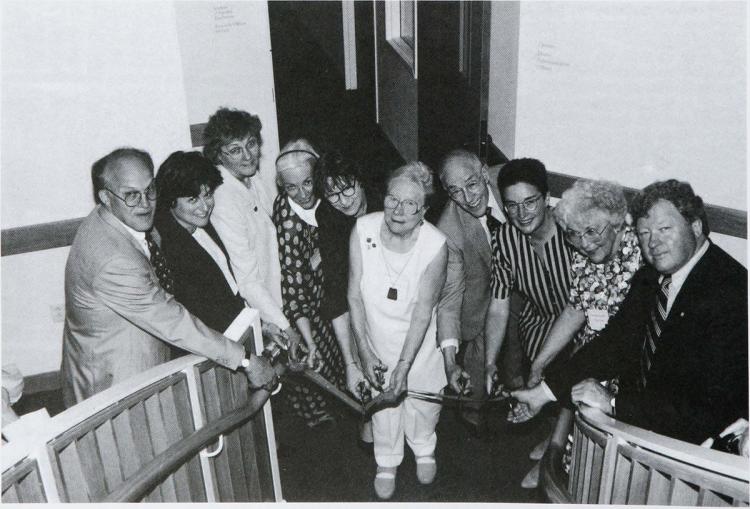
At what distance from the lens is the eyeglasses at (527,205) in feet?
8.21

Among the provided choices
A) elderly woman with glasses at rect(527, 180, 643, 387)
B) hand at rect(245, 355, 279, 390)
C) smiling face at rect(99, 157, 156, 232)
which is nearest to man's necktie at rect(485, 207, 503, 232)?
elderly woman with glasses at rect(527, 180, 643, 387)

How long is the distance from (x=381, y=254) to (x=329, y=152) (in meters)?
0.44

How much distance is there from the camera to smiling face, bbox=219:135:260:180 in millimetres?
2908

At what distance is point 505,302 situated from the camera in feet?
9.12

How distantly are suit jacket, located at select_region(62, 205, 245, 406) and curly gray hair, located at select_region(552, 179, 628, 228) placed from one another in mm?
1199

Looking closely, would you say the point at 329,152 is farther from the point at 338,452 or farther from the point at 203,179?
the point at 338,452

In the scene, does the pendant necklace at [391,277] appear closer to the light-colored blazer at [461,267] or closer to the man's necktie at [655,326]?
the light-colored blazer at [461,267]

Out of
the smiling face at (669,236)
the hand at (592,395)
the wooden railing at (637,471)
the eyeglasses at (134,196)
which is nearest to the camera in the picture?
the wooden railing at (637,471)

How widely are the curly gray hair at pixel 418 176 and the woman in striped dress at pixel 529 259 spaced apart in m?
0.26

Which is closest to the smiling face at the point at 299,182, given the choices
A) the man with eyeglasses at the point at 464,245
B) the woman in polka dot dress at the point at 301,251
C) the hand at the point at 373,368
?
the woman in polka dot dress at the point at 301,251

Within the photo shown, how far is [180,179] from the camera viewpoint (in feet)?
→ 8.41

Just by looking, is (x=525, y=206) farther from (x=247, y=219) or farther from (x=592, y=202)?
(x=247, y=219)

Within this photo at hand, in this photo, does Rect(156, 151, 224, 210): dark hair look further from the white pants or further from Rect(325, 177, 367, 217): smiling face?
the white pants

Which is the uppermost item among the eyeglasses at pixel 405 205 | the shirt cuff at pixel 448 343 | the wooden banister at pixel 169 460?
the eyeglasses at pixel 405 205
